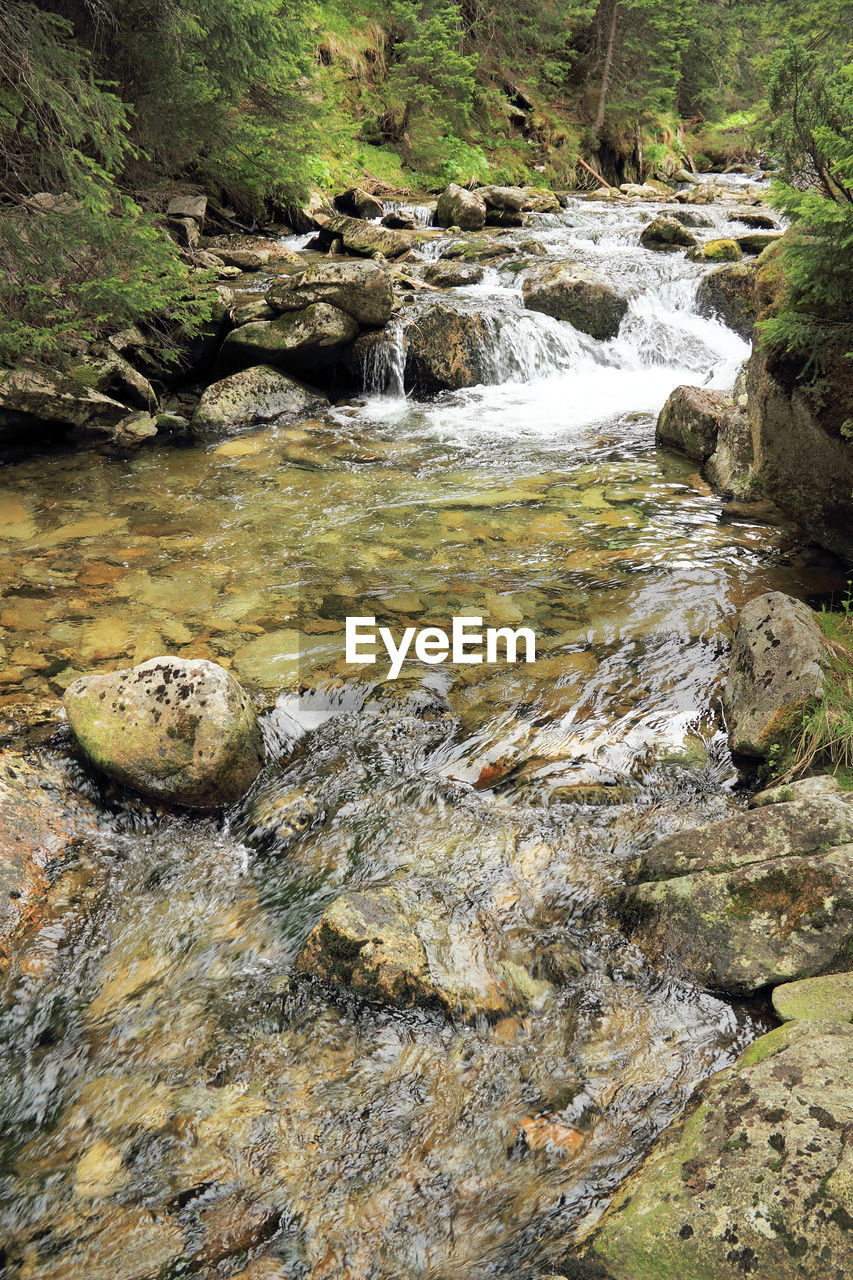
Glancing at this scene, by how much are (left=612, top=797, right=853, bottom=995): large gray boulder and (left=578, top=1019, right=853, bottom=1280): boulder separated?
653 millimetres

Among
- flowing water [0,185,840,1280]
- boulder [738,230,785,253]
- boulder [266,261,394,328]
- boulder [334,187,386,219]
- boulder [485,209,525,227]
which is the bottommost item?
flowing water [0,185,840,1280]

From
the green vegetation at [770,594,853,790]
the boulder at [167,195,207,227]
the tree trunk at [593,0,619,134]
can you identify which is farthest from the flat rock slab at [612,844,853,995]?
the tree trunk at [593,0,619,134]

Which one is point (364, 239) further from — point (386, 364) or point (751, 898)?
point (751, 898)

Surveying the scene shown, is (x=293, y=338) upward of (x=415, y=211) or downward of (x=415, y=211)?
downward

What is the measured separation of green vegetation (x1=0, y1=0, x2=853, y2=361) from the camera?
4914 millimetres

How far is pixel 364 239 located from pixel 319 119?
3.26 m

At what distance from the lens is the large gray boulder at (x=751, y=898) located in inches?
117

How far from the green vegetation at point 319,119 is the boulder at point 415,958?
4217 millimetres

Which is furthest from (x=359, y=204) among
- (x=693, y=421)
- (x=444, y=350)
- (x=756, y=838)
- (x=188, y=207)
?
(x=756, y=838)

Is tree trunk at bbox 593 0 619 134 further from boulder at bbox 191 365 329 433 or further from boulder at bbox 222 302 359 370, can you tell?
boulder at bbox 191 365 329 433

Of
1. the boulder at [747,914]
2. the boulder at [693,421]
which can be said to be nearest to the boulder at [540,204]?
the boulder at [693,421]

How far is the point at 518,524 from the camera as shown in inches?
275

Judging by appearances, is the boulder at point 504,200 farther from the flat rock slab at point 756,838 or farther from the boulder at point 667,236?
the flat rock slab at point 756,838

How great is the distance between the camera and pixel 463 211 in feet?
57.4
